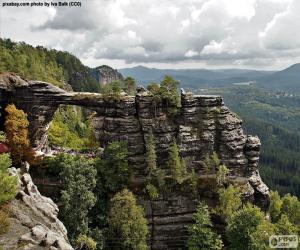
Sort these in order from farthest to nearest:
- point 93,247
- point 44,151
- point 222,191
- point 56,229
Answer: point 44,151 → point 222,191 → point 93,247 → point 56,229

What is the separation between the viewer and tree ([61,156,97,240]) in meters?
66.8

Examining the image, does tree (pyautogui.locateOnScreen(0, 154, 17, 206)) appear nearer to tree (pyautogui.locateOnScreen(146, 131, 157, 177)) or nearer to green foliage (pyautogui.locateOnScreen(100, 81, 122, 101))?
tree (pyautogui.locateOnScreen(146, 131, 157, 177))

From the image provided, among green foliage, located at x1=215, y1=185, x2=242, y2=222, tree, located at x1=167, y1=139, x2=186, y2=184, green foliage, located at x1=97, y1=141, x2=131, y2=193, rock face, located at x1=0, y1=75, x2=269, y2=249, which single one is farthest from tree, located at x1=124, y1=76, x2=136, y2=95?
green foliage, located at x1=215, y1=185, x2=242, y2=222

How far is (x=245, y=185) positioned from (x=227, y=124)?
12506 mm

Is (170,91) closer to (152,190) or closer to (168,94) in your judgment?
(168,94)

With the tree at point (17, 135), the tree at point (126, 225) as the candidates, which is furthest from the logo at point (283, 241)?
the tree at point (17, 135)

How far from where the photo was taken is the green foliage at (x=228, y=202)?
73.8m

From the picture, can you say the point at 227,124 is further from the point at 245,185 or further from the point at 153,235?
the point at 153,235

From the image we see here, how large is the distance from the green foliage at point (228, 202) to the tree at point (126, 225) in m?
15.4

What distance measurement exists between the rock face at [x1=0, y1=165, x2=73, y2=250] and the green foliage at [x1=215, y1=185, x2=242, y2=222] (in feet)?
102

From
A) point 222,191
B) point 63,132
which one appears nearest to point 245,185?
point 222,191

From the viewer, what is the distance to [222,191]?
75.9 metres

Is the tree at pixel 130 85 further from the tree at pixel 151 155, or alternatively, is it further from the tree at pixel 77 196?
the tree at pixel 77 196

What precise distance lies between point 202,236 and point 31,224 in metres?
33.1
